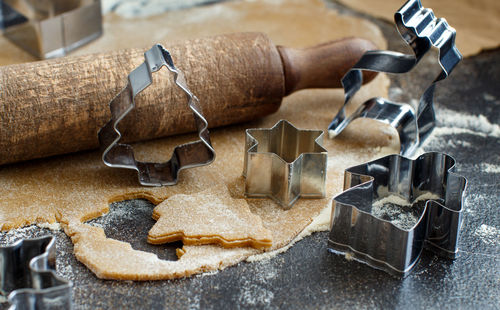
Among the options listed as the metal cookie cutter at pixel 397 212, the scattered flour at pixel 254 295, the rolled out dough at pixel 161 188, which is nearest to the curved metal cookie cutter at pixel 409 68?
the rolled out dough at pixel 161 188

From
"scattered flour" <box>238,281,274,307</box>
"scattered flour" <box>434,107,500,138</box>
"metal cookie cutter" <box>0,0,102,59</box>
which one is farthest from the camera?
"metal cookie cutter" <box>0,0,102,59</box>

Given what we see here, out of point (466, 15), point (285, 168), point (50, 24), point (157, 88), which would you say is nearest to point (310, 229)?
point (285, 168)

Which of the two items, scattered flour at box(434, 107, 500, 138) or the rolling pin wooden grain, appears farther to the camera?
scattered flour at box(434, 107, 500, 138)

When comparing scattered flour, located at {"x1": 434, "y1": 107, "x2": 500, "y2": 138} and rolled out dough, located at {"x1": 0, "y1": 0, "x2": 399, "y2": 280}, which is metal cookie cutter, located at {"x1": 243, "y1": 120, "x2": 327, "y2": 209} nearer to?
rolled out dough, located at {"x1": 0, "y1": 0, "x2": 399, "y2": 280}

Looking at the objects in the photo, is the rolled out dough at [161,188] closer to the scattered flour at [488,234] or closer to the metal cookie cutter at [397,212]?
the metal cookie cutter at [397,212]

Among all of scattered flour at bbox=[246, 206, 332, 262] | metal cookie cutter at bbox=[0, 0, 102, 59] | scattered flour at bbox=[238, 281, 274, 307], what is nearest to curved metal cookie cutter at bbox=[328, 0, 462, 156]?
scattered flour at bbox=[246, 206, 332, 262]

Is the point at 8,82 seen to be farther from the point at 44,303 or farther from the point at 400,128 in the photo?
the point at 400,128
